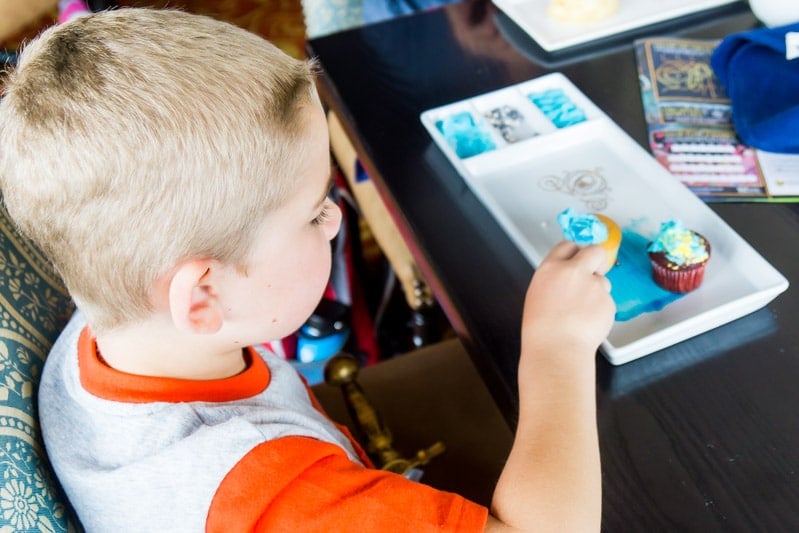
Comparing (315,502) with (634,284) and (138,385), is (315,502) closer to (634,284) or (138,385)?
(138,385)

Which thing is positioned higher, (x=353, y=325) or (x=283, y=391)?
(x=283, y=391)

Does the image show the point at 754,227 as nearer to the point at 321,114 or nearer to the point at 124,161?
the point at 321,114

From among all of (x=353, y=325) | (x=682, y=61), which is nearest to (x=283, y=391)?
(x=682, y=61)

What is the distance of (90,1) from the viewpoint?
208 centimetres

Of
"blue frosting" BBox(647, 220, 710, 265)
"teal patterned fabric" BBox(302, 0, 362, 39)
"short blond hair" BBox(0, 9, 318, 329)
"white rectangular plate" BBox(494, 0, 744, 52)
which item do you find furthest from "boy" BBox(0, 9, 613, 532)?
"teal patterned fabric" BBox(302, 0, 362, 39)

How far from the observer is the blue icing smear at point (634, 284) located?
73cm

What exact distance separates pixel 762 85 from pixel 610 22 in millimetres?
282

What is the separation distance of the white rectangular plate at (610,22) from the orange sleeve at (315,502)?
2.54 feet

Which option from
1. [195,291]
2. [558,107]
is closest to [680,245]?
[558,107]

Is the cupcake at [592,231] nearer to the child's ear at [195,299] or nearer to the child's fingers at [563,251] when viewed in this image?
the child's fingers at [563,251]

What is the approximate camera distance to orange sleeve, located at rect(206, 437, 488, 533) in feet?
1.80

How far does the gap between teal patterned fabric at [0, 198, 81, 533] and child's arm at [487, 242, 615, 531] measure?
0.37 meters

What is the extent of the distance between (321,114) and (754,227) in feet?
1.63

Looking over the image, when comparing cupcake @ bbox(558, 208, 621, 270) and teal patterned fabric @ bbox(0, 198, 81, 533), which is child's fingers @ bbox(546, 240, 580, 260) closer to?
cupcake @ bbox(558, 208, 621, 270)
